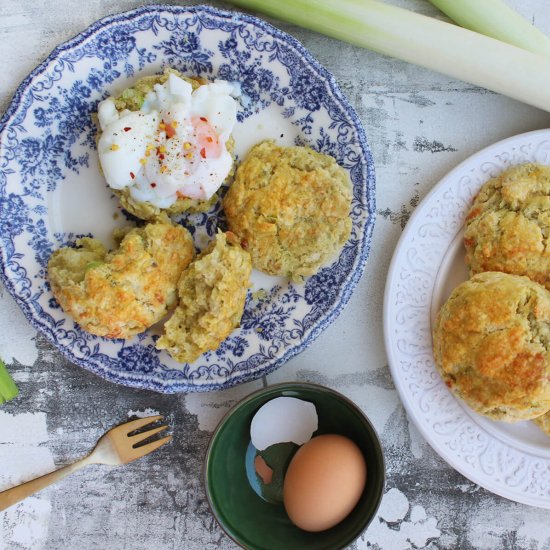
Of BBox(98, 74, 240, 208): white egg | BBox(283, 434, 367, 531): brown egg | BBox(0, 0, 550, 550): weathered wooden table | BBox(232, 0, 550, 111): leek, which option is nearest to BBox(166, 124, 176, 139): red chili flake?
BBox(98, 74, 240, 208): white egg

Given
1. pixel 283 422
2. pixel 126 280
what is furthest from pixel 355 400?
pixel 126 280

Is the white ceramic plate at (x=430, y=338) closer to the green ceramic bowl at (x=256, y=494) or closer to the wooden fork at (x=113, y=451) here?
the green ceramic bowl at (x=256, y=494)

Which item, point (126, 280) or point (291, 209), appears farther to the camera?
point (291, 209)

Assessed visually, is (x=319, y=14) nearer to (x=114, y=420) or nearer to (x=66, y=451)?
(x=114, y=420)

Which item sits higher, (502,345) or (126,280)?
(126,280)

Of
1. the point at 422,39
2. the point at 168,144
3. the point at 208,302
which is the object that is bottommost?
the point at 208,302

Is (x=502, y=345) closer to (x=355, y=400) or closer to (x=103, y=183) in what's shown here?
(x=355, y=400)
